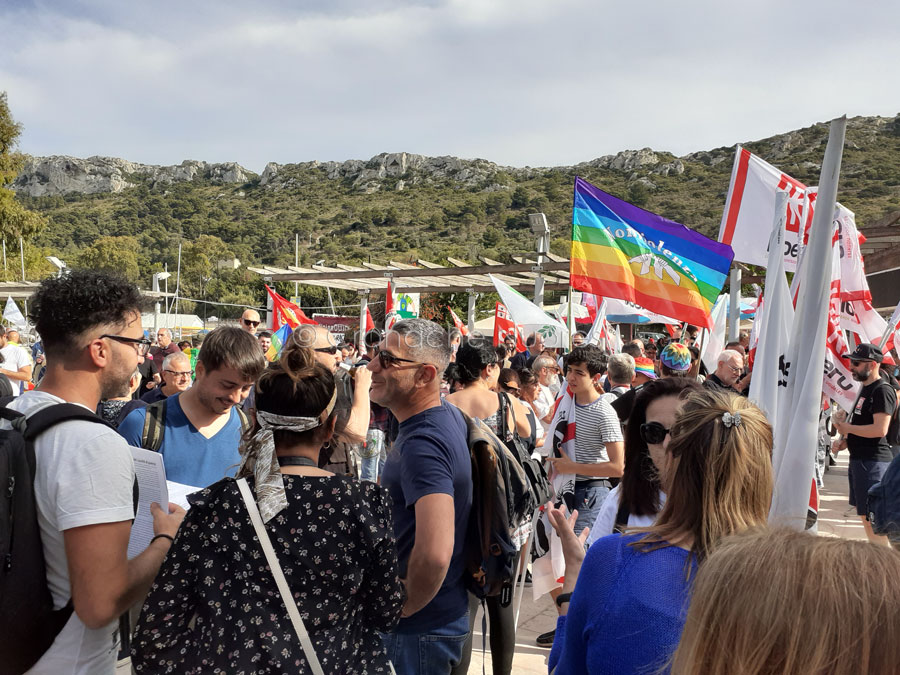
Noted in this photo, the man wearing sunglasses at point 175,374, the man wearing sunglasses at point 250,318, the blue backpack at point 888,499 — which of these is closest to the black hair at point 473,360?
the man wearing sunglasses at point 175,374

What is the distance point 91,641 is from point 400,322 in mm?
1530

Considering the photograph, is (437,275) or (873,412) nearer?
(873,412)

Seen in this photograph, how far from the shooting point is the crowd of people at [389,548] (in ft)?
2.86

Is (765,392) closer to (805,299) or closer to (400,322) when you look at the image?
(805,299)

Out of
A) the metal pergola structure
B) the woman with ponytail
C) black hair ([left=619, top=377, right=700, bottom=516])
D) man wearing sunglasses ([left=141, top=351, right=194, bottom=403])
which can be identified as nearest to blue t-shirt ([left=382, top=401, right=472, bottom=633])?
the woman with ponytail

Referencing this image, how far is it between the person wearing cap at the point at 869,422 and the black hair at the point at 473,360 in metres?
3.62

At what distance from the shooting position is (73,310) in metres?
1.91

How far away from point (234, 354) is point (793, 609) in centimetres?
267

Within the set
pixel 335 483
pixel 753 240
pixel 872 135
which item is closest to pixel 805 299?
pixel 335 483

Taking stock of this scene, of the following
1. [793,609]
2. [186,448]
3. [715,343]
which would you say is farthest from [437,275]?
[793,609]

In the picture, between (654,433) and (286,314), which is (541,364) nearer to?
(286,314)

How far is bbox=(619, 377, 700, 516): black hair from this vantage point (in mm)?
2465

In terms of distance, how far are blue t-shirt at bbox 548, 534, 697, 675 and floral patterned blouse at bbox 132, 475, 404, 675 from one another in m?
0.59

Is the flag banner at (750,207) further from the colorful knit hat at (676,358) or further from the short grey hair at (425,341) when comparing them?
the short grey hair at (425,341)
